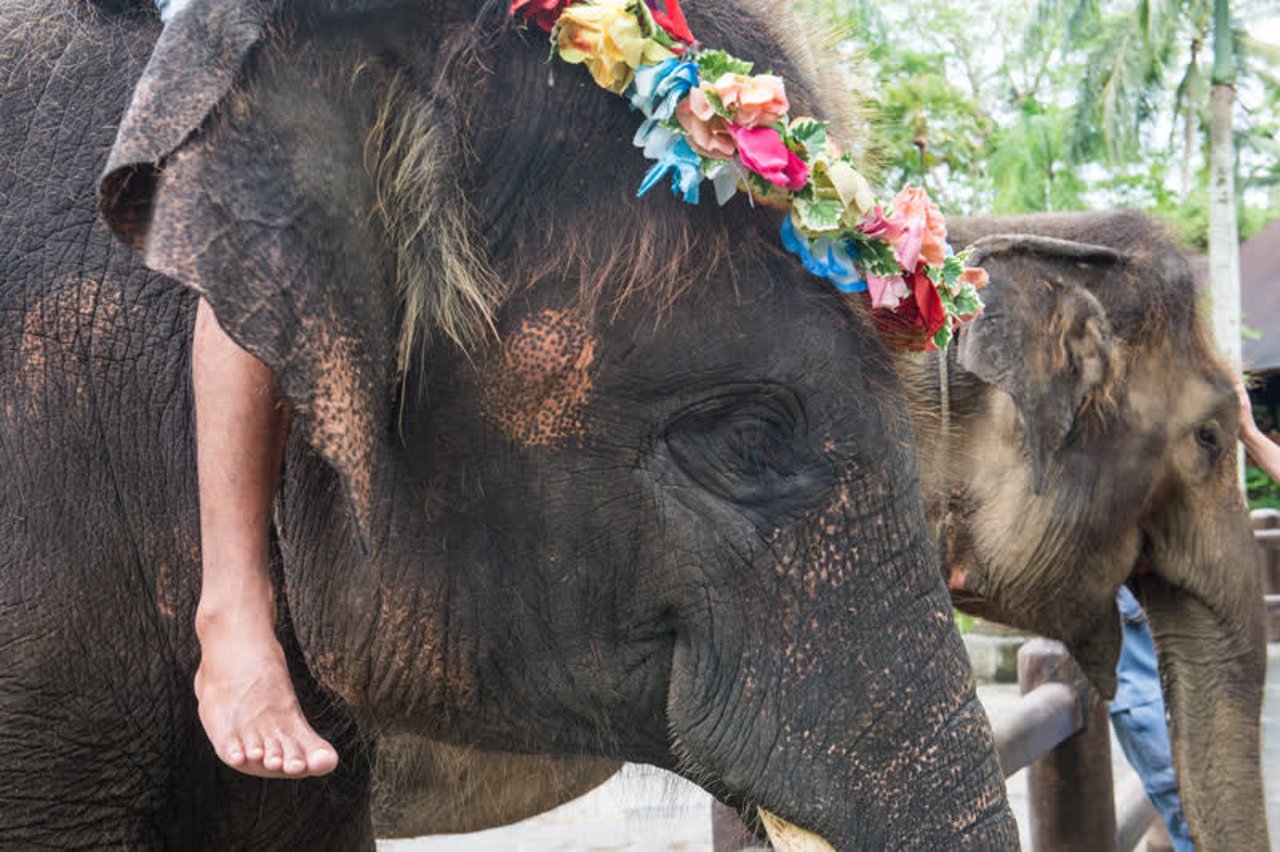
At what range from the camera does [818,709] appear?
169cm

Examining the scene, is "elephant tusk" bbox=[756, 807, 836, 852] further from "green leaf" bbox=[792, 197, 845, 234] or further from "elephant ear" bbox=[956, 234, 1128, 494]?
"elephant ear" bbox=[956, 234, 1128, 494]

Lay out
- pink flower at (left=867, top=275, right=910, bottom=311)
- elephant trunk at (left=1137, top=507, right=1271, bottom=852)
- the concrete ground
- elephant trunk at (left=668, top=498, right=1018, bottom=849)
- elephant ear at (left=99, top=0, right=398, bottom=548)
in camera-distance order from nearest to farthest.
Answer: elephant ear at (left=99, top=0, right=398, bottom=548) → elephant trunk at (left=668, top=498, right=1018, bottom=849) → pink flower at (left=867, top=275, right=910, bottom=311) → elephant trunk at (left=1137, top=507, right=1271, bottom=852) → the concrete ground

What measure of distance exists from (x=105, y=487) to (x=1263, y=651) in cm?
383

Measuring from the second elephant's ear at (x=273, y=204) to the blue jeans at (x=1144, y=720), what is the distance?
4.04 meters

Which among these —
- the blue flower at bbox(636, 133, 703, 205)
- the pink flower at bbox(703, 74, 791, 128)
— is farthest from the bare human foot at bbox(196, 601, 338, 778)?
the pink flower at bbox(703, 74, 791, 128)

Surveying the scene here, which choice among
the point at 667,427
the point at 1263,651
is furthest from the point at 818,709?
the point at 1263,651

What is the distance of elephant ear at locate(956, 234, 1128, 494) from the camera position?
4.46 m

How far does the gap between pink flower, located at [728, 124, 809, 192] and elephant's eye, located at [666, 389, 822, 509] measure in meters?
0.24

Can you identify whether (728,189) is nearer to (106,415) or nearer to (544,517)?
(544,517)

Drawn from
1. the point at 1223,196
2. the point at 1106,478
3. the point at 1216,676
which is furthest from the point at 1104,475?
the point at 1223,196

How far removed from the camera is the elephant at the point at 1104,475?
4531 mm

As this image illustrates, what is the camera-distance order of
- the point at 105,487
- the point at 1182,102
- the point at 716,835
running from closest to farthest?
the point at 105,487 < the point at 716,835 < the point at 1182,102

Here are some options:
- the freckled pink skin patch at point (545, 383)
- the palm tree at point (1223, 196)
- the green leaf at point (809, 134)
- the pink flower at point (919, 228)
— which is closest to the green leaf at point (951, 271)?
the pink flower at point (919, 228)

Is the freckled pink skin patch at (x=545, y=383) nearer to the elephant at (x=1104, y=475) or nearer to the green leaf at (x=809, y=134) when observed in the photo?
the green leaf at (x=809, y=134)
